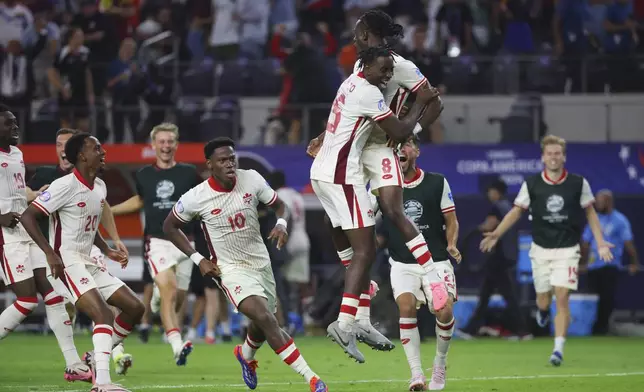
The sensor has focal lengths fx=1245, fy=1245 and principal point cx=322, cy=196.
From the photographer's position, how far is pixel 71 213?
10977mm

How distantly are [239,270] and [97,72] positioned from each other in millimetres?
12951

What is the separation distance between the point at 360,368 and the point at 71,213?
169 inches

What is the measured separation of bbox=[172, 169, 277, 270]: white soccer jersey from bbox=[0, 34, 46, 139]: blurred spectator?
1227 centimetres

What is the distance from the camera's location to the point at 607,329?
67.4ft

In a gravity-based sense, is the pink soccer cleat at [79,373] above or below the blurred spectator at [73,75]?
below

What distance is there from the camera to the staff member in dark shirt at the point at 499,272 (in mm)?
19266

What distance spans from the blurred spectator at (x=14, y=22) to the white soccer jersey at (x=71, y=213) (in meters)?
13.6

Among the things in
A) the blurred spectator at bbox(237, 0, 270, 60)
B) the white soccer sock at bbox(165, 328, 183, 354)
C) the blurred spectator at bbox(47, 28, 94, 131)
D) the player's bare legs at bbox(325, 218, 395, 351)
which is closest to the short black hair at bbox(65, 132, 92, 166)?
the player's bare legs at bbox(325, 218, 395, 351)

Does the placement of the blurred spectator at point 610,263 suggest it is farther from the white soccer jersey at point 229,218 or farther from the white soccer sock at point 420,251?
the white soccer sock at point 420,251

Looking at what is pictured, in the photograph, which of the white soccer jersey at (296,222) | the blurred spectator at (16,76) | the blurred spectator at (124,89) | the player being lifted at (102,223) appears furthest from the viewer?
the blurred spectator at (16,76)

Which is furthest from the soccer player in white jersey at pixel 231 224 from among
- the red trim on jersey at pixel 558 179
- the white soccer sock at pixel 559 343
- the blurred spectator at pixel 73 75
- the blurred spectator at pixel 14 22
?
the blurred spectator at pixel 14 22

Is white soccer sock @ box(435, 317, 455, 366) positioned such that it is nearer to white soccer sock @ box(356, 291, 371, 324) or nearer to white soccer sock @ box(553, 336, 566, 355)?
white soccer sock @ box(356, 291, 371, 324)

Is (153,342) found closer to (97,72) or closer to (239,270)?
(97,72)

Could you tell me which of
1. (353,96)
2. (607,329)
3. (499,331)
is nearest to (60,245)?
(353,96)
